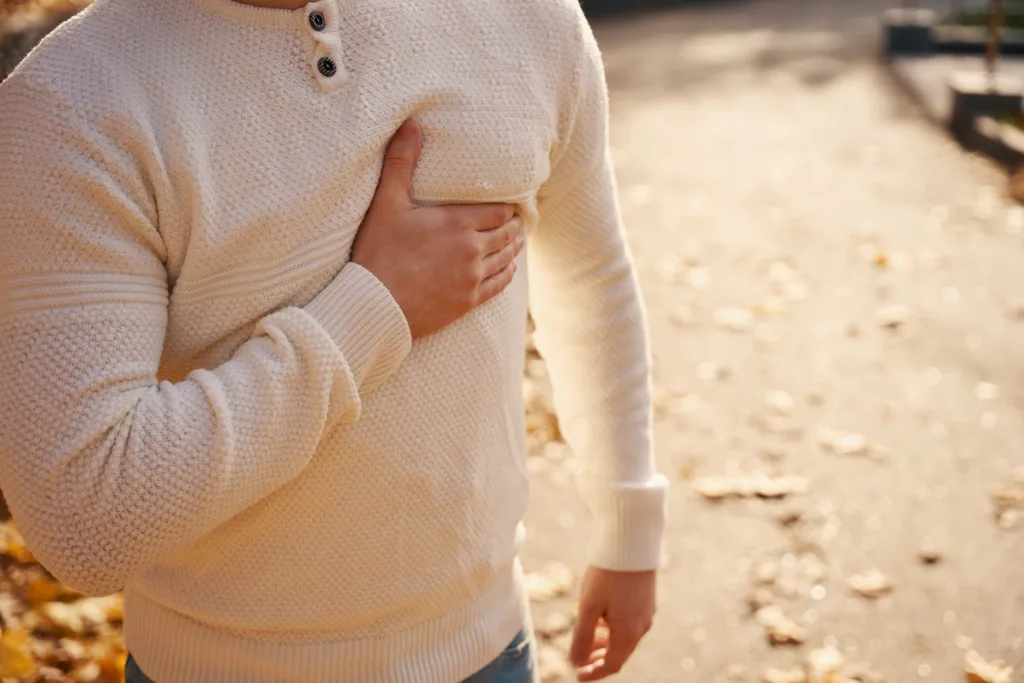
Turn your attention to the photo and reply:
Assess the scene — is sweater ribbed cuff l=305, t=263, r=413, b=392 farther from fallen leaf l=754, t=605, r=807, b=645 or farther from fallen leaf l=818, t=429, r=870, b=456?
fallen leaf l=818, t=429, r=870, b=456

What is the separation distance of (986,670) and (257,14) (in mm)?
2987

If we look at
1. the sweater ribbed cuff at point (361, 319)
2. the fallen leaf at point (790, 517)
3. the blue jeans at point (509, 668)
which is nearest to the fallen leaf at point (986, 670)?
the fallen leaf at point (790, 517)

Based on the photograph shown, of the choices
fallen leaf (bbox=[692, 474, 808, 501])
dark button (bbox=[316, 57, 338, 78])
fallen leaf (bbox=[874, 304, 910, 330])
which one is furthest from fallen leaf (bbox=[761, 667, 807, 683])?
fallen leaf (bbox=[874, 304, 910, 330])

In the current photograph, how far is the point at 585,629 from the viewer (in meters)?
1.80

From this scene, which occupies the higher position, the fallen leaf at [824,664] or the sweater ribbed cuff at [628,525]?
the sweater ribbed cuff at [628,525]

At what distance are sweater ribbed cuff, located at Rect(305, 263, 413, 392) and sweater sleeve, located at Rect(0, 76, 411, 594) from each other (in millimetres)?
31

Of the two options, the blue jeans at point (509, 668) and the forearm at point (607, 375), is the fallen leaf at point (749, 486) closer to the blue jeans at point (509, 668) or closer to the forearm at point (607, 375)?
the forearm at point (607, 375)

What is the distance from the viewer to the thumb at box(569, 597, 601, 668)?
70.6 inches

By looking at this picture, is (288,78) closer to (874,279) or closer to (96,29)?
(96,29)

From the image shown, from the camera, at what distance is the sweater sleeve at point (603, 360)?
168cm

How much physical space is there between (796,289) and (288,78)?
544cm

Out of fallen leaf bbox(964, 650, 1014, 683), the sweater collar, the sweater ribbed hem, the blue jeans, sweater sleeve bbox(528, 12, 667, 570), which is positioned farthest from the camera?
fallen leaf bbox(964, 650, 1014, 683)

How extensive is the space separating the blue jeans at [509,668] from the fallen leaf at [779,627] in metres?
2.04

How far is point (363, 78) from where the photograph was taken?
128cm
